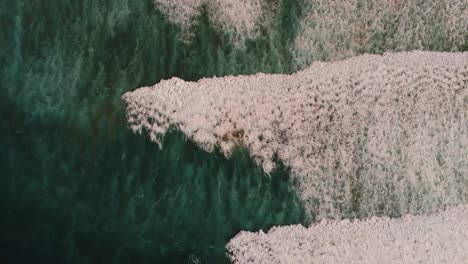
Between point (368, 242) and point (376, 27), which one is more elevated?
point (376, 27)

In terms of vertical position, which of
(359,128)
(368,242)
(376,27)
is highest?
(376,27)

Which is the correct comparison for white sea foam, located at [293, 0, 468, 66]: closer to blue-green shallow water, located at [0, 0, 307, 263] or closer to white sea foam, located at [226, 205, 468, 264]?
blue-green shallow water, located at [0, 0, 307, 263]

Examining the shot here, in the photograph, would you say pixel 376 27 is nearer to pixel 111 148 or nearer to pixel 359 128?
pixel 359 128

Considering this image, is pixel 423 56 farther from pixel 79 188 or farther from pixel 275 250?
pixel 79 188

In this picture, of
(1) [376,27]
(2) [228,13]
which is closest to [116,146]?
(2) [228,13]

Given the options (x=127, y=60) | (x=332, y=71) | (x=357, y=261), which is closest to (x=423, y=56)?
(x=332, y=71)

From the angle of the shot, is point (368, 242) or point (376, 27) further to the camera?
point (376, 27)

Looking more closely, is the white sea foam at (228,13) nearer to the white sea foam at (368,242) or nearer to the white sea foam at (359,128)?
the white sea foam at (359,128)
